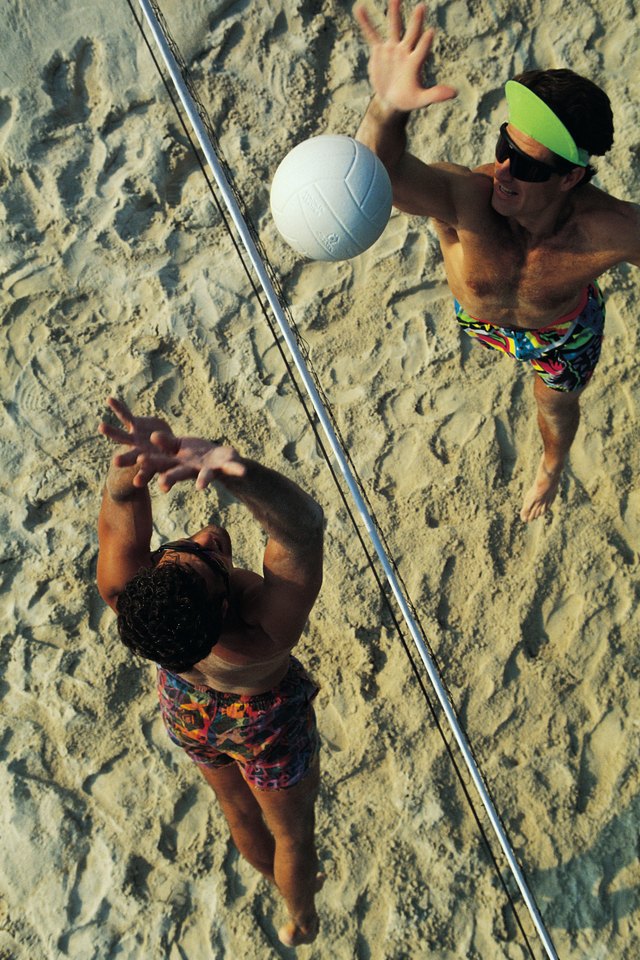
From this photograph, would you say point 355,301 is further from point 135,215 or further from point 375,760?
point 375,760

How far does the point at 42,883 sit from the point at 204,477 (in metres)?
2.33

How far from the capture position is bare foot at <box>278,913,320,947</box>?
10.9 feet

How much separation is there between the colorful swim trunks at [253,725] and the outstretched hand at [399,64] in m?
1.74

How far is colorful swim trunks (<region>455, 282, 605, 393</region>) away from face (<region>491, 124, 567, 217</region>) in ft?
1.71

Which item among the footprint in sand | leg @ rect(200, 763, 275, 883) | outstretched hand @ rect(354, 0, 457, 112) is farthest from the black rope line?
outstretched hand @ rect(354, 0, 457, 112)

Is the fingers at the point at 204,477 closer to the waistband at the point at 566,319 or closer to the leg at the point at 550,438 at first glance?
the waistband at the point at 566,319

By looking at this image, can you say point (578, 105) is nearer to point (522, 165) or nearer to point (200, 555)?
point (522, 165)

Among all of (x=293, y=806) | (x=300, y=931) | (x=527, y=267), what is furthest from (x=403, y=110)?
(x=300, y=931)

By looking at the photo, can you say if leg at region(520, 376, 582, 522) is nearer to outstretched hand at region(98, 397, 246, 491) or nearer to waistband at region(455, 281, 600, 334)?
waistband at region(455, 281, 600, 334)

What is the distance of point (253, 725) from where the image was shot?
8.92 ft

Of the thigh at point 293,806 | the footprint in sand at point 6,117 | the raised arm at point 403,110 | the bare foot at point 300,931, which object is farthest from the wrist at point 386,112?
the bare foot at point 300,931

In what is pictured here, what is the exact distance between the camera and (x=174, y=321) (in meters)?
4.15

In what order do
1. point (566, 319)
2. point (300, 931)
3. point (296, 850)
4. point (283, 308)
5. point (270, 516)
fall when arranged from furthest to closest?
point (283, 308), point (300, 931), point (566, 319), point (296, 850), point (270, 516)

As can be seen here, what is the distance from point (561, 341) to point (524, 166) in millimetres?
762
